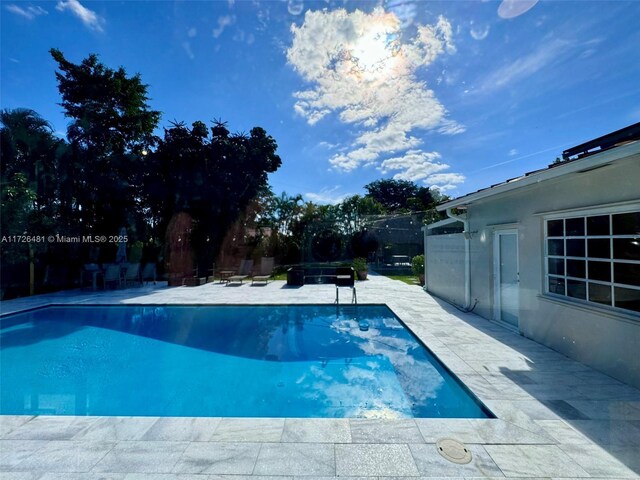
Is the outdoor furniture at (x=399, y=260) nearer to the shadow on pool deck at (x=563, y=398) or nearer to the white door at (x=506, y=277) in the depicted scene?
the white door at (x=506, y=277)

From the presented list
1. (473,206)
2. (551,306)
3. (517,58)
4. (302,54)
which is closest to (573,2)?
(517,58)

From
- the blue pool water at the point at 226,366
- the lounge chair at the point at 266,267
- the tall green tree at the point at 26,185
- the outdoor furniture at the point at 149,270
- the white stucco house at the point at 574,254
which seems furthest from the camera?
the lounge chair at the point at 266,267

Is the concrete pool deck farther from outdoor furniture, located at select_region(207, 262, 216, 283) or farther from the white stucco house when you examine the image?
outdoor furniture, located at select_region(207, 262, 216, 283)

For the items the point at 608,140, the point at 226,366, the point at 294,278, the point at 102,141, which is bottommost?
the point at 226,366

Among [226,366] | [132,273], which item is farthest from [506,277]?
[132,273]

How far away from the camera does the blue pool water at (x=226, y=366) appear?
413 centimetres

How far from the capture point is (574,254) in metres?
4.83

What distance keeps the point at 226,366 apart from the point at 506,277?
634 centimetres

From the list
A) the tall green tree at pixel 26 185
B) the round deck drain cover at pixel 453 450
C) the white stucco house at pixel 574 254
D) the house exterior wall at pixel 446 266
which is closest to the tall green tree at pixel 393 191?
the house exterior wall at pixel 446 266

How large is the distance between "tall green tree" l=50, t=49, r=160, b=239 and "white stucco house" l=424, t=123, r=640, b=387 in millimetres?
15195

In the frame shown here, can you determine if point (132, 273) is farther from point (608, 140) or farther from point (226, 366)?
point (608, 140)

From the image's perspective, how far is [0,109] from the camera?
11.5 m

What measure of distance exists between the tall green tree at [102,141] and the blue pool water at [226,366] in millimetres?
6367

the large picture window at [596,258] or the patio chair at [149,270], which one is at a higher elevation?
the large picture window at [596,258]
